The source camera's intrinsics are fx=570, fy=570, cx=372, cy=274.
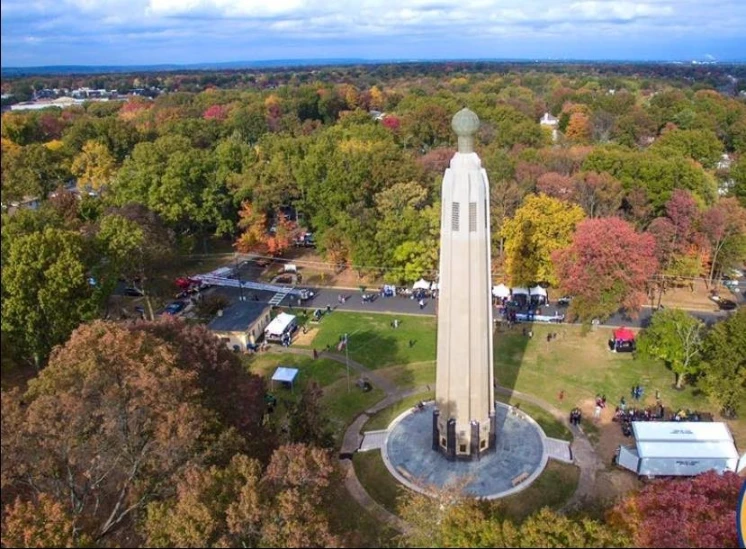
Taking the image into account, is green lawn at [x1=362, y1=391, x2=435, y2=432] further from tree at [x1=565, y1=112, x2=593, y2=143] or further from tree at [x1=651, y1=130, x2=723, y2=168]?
tree at [x1=565, y1=112, x2=593, y2=143]

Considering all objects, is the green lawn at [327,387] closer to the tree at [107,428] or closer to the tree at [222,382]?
the tree at [222,382]

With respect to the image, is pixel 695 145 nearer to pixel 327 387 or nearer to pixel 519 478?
pixel 327 387

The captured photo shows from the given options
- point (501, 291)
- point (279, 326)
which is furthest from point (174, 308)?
point (501, 291)

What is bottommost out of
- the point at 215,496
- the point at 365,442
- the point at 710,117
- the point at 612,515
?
the point at 365,442

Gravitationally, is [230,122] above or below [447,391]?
above

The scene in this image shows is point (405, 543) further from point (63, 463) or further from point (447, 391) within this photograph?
point (63, 463)

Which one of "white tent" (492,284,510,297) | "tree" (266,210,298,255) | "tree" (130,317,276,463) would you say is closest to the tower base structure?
"tree" (130,317,276,463)

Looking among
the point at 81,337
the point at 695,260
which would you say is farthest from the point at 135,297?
the point at 695,260
